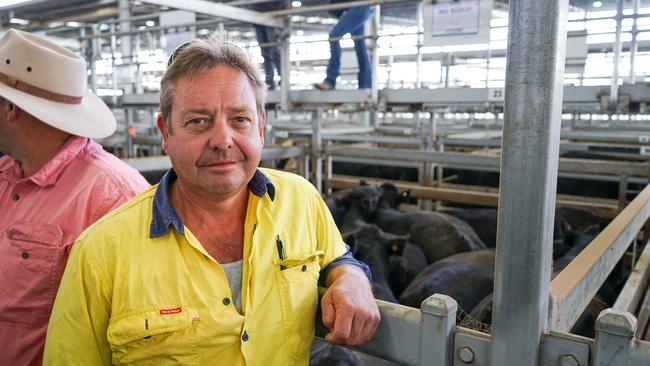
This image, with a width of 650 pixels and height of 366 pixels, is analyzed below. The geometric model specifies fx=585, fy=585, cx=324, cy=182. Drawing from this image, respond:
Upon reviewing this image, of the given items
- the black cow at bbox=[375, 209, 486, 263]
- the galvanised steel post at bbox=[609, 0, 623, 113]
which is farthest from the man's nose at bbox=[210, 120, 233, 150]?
the black cow at bbox=[375, 209, 486, 263]

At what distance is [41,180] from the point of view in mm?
1791

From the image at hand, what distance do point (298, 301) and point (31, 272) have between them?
0.82 m

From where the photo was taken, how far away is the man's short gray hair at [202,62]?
1.44 meters

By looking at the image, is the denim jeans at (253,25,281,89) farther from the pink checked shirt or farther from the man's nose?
the man's nose

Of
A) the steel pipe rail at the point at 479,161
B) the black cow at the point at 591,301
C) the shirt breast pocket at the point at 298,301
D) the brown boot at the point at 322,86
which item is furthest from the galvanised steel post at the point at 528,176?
the brown boot at the point at 322,86

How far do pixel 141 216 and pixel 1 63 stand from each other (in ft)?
2.81

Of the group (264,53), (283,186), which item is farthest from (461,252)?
(283,186)

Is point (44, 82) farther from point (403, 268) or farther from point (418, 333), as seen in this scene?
point (403, 268)

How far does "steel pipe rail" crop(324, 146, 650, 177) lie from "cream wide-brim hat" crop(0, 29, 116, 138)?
11.8ft

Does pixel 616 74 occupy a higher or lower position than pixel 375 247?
higher

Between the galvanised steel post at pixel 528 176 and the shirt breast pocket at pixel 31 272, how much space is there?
124cm

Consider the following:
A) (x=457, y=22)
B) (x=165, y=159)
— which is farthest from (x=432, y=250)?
(x=165, y=159)

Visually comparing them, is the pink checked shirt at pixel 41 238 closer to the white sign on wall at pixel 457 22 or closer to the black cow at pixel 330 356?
the black cow at pixel 330 356

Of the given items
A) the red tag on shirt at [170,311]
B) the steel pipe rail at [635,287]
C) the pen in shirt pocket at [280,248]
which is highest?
the pen in shirt pocket at [280,248]
